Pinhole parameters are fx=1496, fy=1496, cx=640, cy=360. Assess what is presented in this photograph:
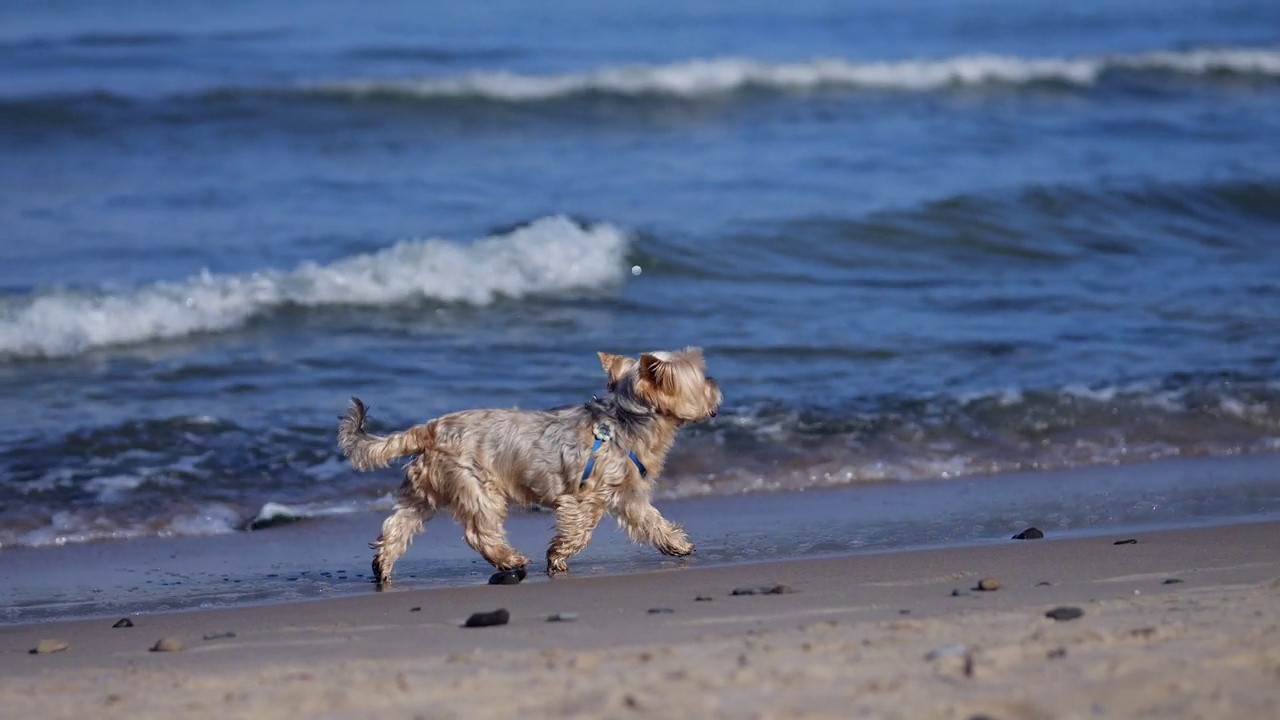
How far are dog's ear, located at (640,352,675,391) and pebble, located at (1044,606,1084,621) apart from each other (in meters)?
2.38

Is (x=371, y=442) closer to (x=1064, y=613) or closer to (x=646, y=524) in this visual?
(x=646, y=524)

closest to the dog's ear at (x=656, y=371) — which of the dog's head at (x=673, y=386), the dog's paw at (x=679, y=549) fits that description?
the dog's head at (x=673, y=386)

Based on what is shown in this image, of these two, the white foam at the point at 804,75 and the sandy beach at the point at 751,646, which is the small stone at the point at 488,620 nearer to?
the sandy beach at the point at 751,646

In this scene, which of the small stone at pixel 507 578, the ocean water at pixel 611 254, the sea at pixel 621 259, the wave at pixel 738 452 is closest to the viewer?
the small stone at pixel 507 578

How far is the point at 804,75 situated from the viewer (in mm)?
26344

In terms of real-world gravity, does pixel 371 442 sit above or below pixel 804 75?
below

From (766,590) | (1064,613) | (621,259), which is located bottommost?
(766,590)

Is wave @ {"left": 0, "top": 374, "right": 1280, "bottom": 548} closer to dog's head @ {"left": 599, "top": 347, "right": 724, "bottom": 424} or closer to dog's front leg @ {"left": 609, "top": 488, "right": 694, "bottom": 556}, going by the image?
dog's front leg @ {"left": 609, "top": 488, "right": 694, "bottom": 556}

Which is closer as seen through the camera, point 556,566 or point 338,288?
point 556,566

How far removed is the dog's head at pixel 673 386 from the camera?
Result: 23.4 feet

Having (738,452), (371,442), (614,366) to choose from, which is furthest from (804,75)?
(371,442)

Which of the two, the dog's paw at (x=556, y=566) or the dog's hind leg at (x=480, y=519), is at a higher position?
the dog's hind leg at (x=480, y=519)

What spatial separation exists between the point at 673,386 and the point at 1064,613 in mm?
2421

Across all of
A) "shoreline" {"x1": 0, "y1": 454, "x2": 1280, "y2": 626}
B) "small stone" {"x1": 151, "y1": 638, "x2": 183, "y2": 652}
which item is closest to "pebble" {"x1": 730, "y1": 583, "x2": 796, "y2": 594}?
"shoreline" {"x1": 0, "y1": 454, "x2": 1280, "y2": 626}
